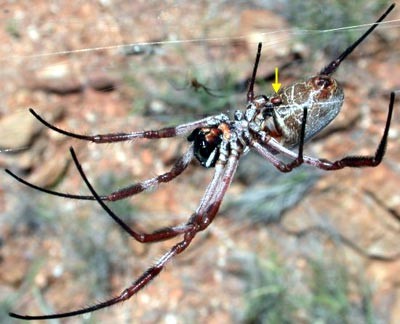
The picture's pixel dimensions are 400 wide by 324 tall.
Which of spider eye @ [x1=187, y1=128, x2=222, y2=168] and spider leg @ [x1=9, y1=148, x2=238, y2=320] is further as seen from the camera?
spider eye @ [x1=187, y1=128, x2=222, y2=168]

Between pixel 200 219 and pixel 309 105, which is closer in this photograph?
pixel 309 105

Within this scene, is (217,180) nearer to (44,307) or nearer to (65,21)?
(65,21)

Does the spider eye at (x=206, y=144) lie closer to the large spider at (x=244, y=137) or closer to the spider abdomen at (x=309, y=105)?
the large spider at (x=244, y=137)

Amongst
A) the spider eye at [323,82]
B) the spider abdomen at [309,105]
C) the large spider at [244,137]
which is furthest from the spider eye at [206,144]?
the spider eye at [323,82]

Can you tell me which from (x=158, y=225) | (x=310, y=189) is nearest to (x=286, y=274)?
(x=310, y=189)

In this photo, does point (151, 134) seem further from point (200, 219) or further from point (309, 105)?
point (309, 105)

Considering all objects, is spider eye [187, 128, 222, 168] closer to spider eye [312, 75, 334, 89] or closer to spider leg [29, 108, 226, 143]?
spider leg [29, 108, 226, 143]

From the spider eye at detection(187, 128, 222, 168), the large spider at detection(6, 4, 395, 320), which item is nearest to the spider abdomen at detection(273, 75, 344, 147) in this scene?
the large spider at detection(6, 4, 395, 320)

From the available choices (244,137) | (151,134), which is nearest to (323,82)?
(244,137)
